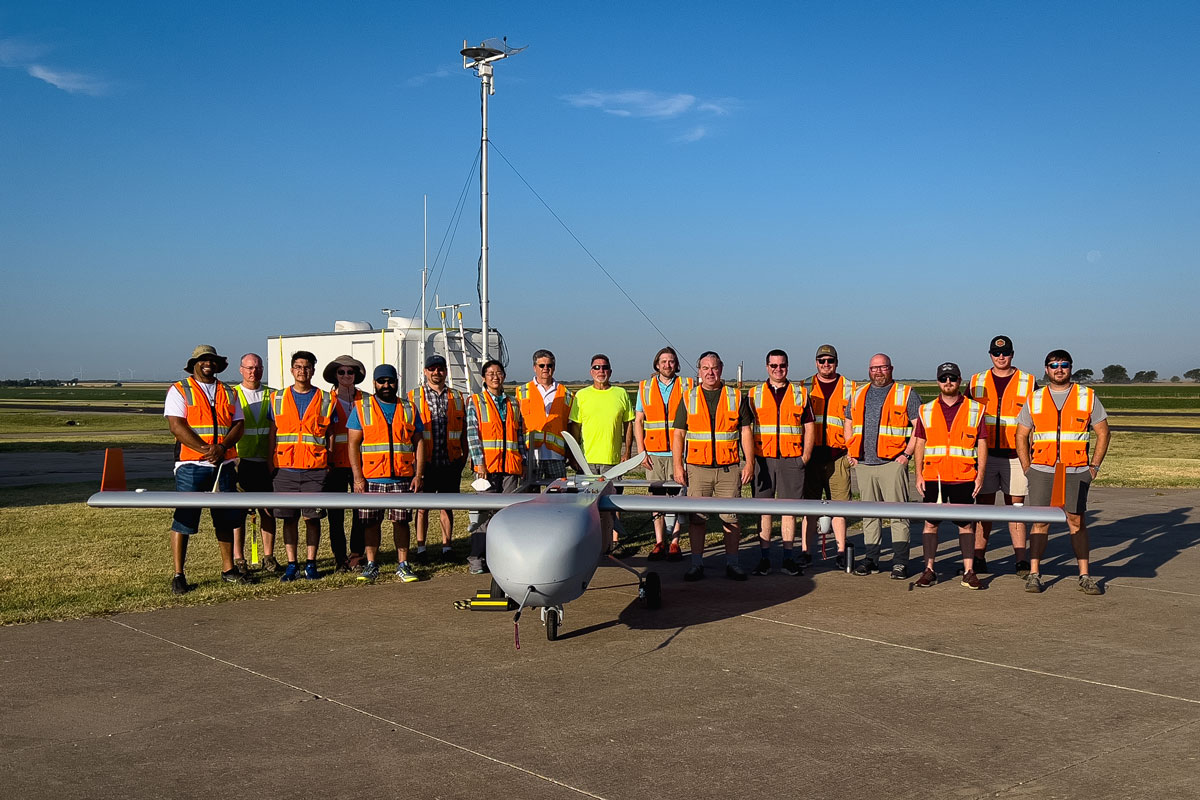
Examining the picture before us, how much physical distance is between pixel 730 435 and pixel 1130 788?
4949mm

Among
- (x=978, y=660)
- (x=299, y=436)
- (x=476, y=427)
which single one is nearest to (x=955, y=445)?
(x=978, y=660)

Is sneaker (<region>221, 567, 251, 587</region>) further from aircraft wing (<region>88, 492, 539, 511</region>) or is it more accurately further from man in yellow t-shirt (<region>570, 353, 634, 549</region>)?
man in yellow t-shirt (<region>570, 353, 634, 549</region>)

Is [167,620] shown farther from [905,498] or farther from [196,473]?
[905,498]

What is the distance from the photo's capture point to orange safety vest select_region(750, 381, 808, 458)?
29.7 ft

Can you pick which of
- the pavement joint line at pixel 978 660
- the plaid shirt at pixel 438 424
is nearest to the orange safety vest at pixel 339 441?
the plaid shirt at pixel 438 424

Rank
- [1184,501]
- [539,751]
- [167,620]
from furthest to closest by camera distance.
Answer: [1184,501] < [167,620] < [539,751]

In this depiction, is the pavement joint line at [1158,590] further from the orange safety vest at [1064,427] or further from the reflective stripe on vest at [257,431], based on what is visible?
the reflective stripe on vest at [257,431]

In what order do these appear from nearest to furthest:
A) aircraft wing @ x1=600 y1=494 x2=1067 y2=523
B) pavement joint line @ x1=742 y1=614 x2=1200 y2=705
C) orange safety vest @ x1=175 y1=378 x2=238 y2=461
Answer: pavement joint line @ x1=742 y1=614 x2=1200 y2=705 → aircraft wing @ x1=600 y1=494 x2=1067 y2=523 → orange safety vest @ x1=175 y1=378 x2=238 y2=461

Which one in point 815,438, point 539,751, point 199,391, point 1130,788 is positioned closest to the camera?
point 1130,788

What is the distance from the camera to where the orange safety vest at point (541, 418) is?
9.44m

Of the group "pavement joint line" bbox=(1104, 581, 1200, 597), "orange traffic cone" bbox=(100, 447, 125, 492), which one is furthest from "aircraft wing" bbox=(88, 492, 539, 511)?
"pavement joint line" bbox=(1104, 581, 1200, 597)

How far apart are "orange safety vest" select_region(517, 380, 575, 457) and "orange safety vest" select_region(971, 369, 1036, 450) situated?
13.2ft

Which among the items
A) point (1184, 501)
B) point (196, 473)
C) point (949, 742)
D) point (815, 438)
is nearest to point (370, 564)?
point (196, 473)

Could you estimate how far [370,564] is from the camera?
8891 mm
